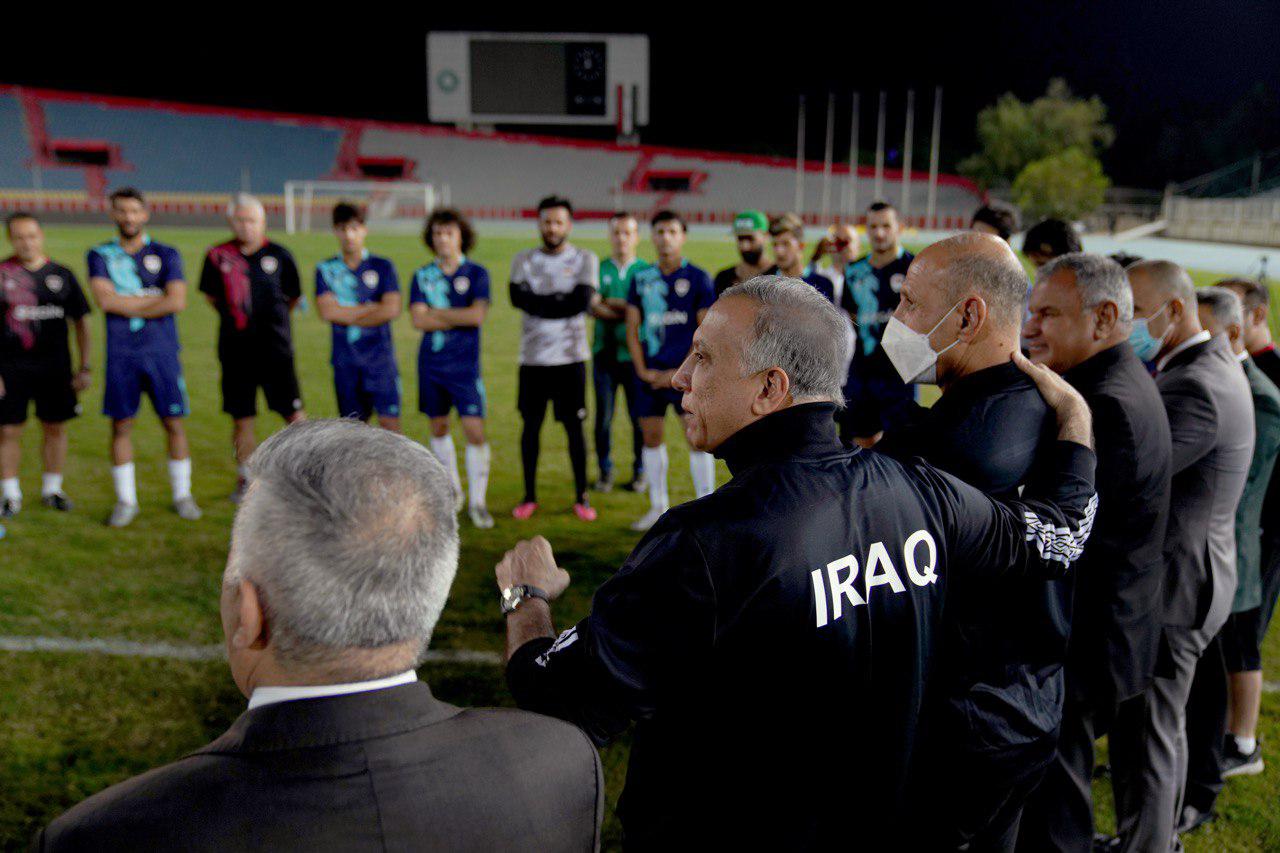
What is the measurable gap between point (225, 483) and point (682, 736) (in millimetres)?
6879

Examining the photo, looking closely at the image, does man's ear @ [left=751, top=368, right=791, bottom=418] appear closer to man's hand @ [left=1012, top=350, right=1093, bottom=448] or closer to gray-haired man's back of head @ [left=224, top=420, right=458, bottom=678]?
gray-haired man's back of head @ [left=224, top=420, right=458, bottom=678]

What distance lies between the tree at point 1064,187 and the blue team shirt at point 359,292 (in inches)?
1564

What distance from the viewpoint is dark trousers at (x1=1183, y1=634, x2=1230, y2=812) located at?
3613 millimetres

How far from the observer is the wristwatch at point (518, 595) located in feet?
6.49

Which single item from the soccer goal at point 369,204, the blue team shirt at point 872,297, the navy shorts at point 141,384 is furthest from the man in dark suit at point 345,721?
the soccer goal at point 369,204

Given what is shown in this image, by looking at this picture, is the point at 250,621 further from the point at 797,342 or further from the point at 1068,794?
the point at 1068,794

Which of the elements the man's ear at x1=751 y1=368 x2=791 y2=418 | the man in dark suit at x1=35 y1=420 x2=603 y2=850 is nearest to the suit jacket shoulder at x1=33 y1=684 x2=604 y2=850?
the man in dark suit at x1=35 y1=420 x2=603 y2=850

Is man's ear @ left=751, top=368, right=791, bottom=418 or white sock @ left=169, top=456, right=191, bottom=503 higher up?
man's ear @ left=751, top=368, right=791, bottom=418

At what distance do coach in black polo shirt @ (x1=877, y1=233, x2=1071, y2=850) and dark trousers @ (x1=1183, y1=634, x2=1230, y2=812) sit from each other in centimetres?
155

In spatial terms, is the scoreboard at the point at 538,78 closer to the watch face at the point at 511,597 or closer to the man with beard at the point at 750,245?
the man with beard at the point at 750,245

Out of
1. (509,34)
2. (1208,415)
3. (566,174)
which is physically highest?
(509,34)

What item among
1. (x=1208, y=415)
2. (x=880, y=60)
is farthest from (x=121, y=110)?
(x=1208, y=415)

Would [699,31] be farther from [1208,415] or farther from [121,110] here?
[1208,415]

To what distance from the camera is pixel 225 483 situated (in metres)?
7.82
